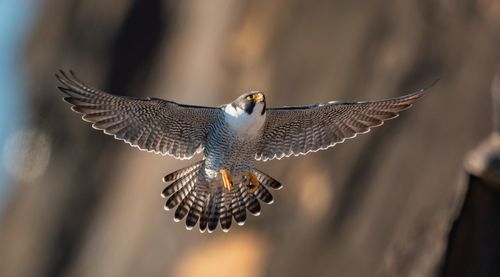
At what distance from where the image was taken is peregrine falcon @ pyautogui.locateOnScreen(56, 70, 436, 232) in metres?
6.66

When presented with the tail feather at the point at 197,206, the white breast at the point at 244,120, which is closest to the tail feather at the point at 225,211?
the tail feather at the point at 197,206

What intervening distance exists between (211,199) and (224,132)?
0.75 meters

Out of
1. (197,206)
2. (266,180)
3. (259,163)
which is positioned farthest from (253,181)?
(259,163)

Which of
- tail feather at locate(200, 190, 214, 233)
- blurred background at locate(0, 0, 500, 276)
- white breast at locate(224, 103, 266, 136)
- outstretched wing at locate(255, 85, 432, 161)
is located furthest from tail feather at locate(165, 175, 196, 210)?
blurred background at locate(0, 0, 500, 276)

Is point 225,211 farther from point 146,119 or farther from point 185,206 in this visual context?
point 146,119

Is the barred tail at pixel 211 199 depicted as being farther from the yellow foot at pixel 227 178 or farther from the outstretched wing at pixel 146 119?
the outstretched wing at pixel 146 119

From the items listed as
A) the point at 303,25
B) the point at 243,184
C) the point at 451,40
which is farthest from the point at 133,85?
the point at 243,184

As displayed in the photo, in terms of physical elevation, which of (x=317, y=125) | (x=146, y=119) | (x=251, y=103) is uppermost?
(x=317, y=125)

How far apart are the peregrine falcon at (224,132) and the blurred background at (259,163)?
1746mm

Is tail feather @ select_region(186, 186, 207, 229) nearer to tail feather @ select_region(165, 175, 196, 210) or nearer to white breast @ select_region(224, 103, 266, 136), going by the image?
tail feather @ select_region(165, 175, 196, 210)

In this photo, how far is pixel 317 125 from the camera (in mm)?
7176

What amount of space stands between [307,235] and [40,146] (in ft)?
13.0

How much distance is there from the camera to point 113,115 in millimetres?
6703

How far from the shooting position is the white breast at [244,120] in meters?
6.64
